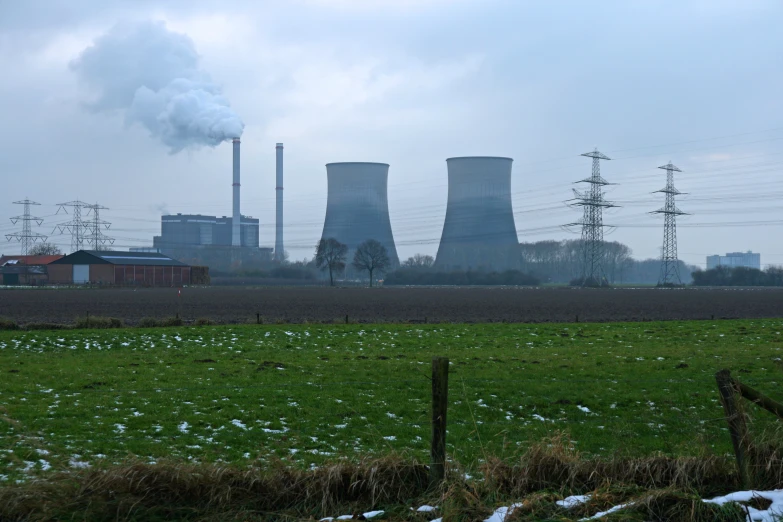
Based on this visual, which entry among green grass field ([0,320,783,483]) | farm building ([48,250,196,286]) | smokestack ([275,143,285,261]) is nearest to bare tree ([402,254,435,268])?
smokestack ([275,143,285,261])

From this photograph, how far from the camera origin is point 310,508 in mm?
4176

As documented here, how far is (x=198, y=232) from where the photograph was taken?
110 meters

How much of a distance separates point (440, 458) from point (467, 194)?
68.6 meters

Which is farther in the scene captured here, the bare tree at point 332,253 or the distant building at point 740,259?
the distant building at point 740,259

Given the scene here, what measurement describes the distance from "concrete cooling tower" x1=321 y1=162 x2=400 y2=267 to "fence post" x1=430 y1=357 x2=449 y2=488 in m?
69.6

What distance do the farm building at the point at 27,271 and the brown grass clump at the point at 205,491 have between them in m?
77.9

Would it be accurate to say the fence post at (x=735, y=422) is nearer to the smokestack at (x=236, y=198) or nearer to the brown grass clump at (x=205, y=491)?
the brown grass clump at (x=205, y=491)

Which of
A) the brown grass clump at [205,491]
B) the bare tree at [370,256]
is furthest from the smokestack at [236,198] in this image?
the brown grass clump at [205,491]

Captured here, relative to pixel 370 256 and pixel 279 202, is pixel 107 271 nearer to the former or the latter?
pixel 370 256

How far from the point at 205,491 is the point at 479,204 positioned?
2701 inches

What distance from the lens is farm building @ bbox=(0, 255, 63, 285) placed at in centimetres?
7603

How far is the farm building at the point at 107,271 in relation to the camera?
74.7m

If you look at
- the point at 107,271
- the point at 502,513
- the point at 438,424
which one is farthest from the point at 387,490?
the point at 107,271

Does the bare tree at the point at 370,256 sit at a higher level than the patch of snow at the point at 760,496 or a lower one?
higher
